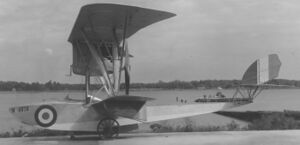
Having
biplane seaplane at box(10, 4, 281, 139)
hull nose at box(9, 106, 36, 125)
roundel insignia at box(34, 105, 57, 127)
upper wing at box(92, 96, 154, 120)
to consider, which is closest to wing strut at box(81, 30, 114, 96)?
biplane seaplane at box(10, 4, 281, 139)

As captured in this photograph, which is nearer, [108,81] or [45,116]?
[45,116]

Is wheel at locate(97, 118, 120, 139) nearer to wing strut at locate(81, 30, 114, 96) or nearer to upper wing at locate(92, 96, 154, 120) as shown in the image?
upper wing at locate(92, 96, 154, 120)

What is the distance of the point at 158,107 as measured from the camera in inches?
464

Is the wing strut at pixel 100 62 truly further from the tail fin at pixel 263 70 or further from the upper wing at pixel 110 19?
the tail fin at pixel 263 70

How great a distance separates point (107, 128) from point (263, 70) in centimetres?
489

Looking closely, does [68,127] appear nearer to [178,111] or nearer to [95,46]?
[95,46]

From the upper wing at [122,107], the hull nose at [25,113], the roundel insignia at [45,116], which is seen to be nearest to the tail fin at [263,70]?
the upper wing at [122,107]

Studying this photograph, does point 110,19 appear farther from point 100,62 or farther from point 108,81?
point 108,81

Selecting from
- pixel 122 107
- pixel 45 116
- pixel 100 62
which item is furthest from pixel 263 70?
pixel 45 116

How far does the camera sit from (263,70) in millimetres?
11914

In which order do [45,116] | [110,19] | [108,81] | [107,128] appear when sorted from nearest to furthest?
[110,19] → [45,116] → [107,128] → [108,81]

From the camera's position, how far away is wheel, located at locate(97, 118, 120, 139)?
10758 mm

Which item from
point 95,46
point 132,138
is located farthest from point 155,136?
point 95,46

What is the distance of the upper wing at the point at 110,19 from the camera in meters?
9.47
